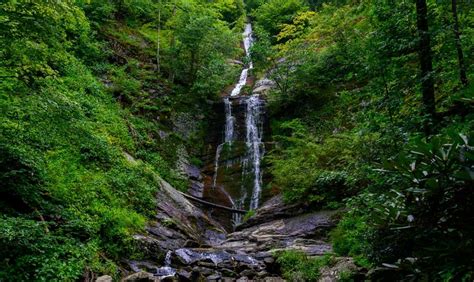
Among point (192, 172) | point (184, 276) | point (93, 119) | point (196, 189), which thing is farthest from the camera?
point (192, 172)

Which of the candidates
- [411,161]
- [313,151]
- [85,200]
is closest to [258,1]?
[313,151]

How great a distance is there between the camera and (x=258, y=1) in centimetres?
3853

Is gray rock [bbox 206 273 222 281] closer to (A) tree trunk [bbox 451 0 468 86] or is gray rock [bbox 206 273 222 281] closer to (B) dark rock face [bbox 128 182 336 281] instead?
(B) dark rock face [bbox 128 182 336 281]

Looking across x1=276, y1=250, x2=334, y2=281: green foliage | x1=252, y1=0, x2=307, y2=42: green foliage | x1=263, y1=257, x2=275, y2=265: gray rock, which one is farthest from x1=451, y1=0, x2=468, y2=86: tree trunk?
x1=252, y1=0, x2=307, y2=42: green foliage

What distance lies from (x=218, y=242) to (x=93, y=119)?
624cm

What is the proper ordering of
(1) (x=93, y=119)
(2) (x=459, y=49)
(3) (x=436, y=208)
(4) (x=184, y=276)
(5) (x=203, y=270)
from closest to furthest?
(3) (x=436, y=208) < (2) (x=459, y=49) < (4) (x=184, y=276) < (5) (x=203, y=270) < (1) (x=93, y=119)

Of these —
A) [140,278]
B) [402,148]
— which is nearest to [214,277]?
[140,278]

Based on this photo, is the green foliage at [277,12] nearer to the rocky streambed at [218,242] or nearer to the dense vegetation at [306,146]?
the dense vegetation at [306,146]

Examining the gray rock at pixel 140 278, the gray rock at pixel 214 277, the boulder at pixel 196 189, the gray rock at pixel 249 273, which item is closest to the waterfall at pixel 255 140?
the boulder at pixel 196 189

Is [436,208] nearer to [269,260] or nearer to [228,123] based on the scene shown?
[269,260]

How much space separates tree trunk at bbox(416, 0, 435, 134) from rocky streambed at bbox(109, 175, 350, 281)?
4405 millimetres

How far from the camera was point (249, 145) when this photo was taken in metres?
18.7

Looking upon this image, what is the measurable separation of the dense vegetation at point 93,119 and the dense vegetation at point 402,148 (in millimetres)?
4614

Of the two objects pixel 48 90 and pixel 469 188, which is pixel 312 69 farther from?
pixel 469 188
